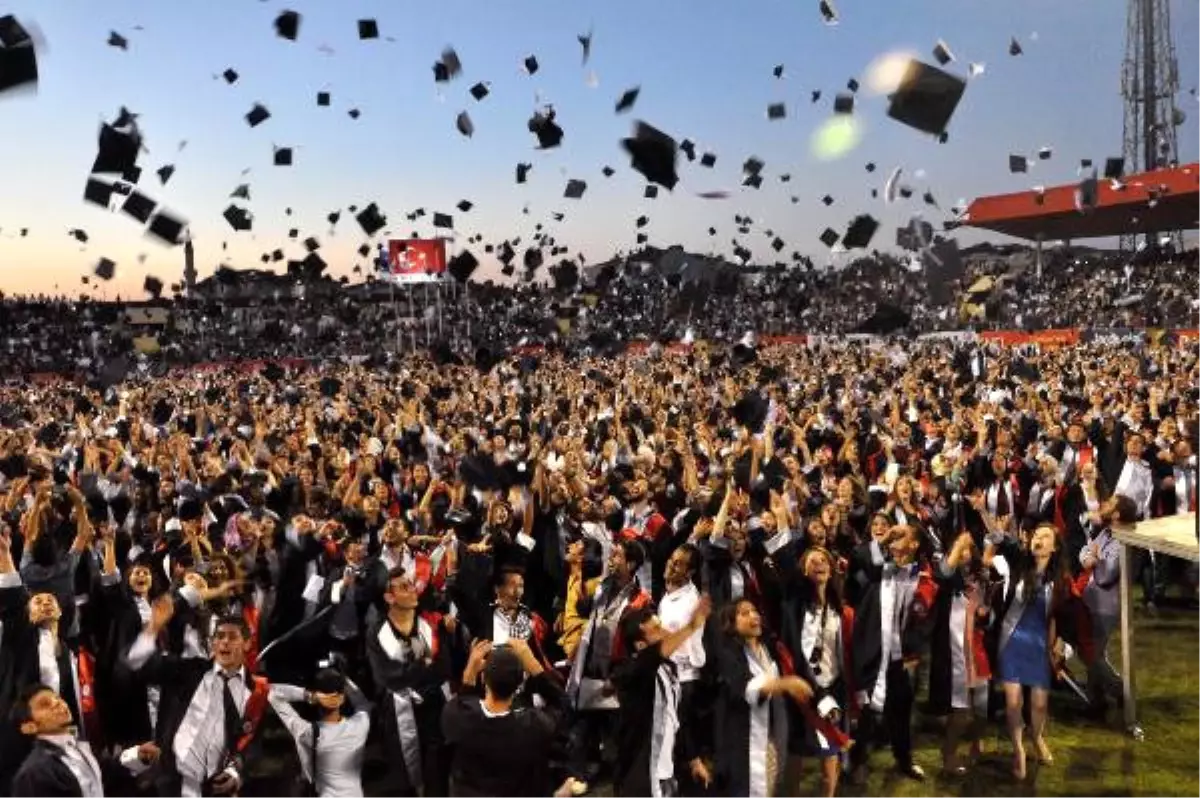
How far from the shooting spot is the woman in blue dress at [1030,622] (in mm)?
5758

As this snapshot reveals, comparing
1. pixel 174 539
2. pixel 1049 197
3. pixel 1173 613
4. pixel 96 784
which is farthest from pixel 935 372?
pixel 1049 197

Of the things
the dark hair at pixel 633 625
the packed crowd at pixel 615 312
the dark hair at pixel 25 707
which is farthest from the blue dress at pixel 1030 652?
the packed crowd at pixel 615 312

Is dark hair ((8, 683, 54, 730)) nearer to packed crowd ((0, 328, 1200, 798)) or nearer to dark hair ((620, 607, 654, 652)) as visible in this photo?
packed crowd ((0, 328, 1200, 798))

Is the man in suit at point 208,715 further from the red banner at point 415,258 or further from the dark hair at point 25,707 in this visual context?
the red banner at point 415,258

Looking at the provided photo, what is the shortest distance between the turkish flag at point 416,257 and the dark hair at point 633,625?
42333 millimetres

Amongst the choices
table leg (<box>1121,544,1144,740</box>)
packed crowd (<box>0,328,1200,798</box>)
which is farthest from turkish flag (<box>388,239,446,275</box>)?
table leg (<box>1121,544,1144,740</box>)

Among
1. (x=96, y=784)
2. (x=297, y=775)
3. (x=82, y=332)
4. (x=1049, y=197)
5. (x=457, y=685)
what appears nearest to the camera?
(x=96, y=784)

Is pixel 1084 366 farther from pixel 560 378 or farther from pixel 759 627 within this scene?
pixel 759 627

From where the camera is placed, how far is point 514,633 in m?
5.32

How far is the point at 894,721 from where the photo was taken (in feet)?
19.4

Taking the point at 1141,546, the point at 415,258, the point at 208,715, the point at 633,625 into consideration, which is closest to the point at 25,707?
the point at 208,715

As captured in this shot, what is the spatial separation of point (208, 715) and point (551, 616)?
3.18 metres

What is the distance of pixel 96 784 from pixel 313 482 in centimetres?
543

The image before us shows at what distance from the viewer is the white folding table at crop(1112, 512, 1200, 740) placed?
223 inches
